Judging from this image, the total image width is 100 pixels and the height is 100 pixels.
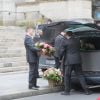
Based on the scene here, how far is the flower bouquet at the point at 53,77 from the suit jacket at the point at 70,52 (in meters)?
0.52

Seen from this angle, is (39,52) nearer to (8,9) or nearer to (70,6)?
(70,6)

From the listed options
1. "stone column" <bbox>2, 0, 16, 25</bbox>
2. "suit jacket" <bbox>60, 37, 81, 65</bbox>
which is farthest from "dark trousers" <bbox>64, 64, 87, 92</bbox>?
"stone column" <bbox>2, 0, 16, 25</bbox>

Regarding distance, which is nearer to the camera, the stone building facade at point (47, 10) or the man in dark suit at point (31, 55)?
the man in dark suit at point (31, 55)

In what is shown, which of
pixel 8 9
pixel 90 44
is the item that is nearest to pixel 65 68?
pixel 90 44

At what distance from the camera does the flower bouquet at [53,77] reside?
18016 mm

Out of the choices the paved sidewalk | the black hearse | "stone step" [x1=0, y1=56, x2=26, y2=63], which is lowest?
the paved sidewalk

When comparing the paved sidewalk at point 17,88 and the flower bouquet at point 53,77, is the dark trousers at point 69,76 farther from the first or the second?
the paved sidewalk at point 17,88

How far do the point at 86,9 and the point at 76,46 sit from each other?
51.8 ft

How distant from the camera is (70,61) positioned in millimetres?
17578

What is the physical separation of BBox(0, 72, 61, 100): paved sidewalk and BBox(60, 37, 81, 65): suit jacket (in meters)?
1.15

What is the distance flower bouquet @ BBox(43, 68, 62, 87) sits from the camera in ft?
59.1

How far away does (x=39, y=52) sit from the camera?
17.8 meters

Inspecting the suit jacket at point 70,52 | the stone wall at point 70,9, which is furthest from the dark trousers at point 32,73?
the stone wall at point 70,9

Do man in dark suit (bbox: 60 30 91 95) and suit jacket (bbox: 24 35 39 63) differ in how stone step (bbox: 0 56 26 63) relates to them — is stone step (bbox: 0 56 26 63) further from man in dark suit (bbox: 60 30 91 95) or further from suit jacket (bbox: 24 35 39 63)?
man in dark suit (bbox: 60 30 91 95)
